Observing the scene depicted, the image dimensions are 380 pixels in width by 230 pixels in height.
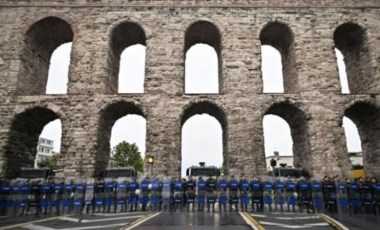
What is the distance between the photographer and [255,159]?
17.9 metres

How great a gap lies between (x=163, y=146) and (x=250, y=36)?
337 inches

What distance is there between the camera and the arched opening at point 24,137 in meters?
Result: 18.4

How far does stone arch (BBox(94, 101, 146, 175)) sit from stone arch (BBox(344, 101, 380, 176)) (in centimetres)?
1277

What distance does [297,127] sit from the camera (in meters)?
20.3

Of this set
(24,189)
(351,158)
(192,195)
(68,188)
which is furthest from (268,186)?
(351,158)

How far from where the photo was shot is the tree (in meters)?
48.2

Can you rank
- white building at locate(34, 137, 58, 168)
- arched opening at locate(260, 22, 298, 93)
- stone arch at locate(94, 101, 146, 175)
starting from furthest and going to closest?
white building at locate(34, 137, 58, 168) < arched opening at locate(260, 22, 298, 93) < stone arch at locate(94, 101, 146, 175)

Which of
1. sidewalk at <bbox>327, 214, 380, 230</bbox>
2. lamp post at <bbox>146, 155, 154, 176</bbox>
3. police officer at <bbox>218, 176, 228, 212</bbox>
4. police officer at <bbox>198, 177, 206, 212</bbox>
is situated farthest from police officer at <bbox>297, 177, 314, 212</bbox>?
lamp post at <bbox>146, 155, 154, 176</bbox>

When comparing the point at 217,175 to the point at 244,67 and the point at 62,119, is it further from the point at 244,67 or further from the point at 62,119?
the point at 62,119

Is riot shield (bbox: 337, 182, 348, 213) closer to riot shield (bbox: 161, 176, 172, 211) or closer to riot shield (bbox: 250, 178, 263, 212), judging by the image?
riot shield (bbox: 250, 178, 263, 212)

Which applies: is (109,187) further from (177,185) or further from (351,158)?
(351,158)

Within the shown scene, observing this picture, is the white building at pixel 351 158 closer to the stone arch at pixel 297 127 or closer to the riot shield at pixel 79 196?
the stone arch at pixel 297 127

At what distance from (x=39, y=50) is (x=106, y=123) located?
693 cm

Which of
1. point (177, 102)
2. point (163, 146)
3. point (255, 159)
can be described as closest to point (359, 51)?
point (255, 159)
